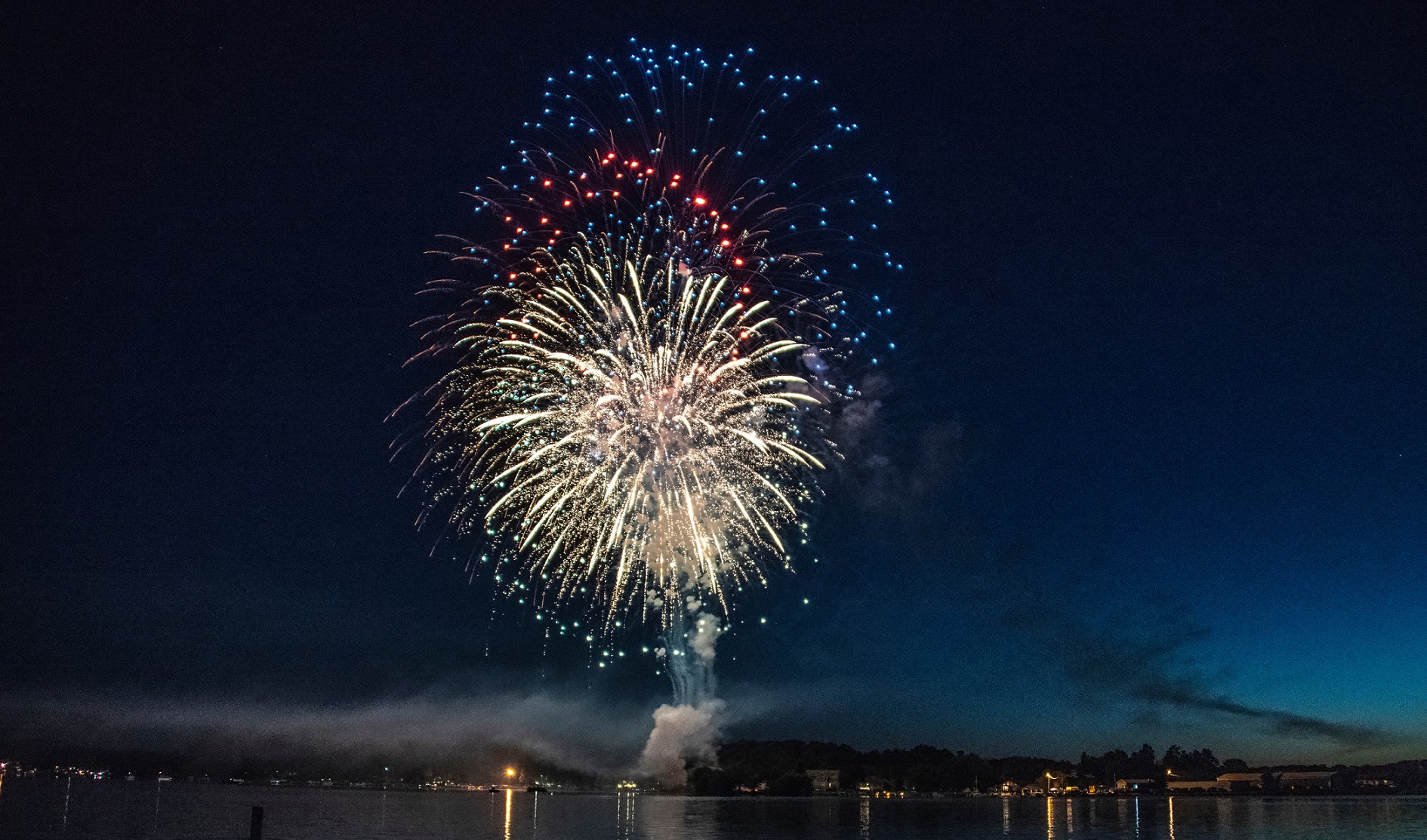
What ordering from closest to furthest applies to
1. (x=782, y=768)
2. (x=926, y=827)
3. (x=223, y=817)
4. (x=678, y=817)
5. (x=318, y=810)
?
(x=926, y=827)
(x=223, y=817)
(x=678, y=817)
(x=318, y=810)
(x=782, y=768)

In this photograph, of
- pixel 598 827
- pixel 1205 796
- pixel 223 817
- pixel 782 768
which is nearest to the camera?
pixel 598 827

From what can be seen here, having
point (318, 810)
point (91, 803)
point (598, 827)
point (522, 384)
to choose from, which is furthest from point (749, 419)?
point (91, 803)

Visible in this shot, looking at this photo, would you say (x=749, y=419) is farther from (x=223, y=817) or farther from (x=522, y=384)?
(x=223, y=817)

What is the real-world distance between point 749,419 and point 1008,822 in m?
57.0

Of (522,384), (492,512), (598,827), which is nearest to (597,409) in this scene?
(522,384)

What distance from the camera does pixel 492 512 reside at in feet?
111

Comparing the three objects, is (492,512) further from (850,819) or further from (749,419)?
(850,819)

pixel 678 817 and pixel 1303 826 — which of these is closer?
pixel 1303 826

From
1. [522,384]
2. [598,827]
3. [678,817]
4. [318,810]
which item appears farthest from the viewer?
[318,810]

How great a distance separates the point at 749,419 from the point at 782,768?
16020 centimetres

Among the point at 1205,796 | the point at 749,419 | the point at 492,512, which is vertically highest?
the point at 749,419

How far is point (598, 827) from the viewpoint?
210ft

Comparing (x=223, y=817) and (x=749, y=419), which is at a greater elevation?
(x=749, y=419)

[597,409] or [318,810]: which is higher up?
[597,409]
